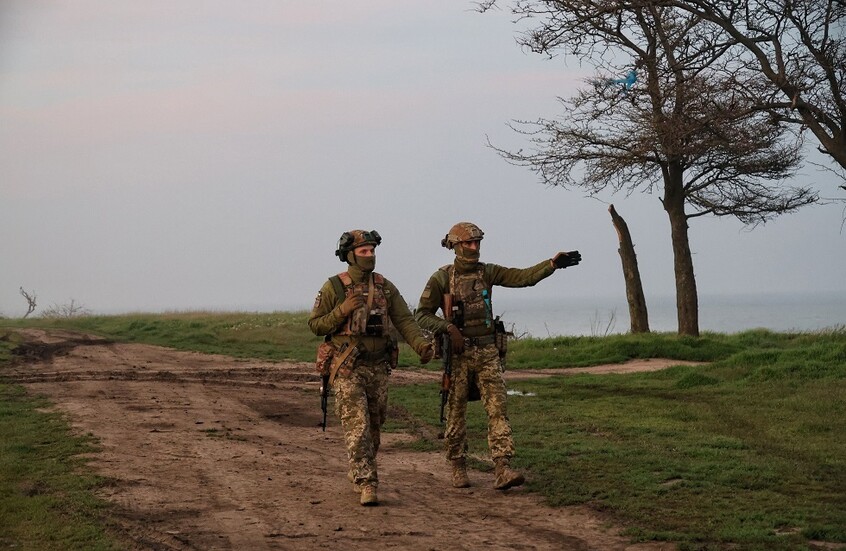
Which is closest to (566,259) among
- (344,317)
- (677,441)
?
(344,317)

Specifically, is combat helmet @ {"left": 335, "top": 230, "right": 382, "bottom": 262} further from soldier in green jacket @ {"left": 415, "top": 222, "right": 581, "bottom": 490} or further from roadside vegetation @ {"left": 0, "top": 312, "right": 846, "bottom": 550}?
roadside vegetation @ {"left": 0, "top": 312, "right": 846, "bottom": 550}

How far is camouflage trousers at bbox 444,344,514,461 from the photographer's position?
977 cm

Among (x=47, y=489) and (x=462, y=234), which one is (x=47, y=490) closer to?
(x=47, y=489)

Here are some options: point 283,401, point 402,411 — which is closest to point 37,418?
point 283,401

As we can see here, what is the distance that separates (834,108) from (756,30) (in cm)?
191

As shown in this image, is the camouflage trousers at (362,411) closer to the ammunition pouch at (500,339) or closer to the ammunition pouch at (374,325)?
the ammunition pouch at (374,325)

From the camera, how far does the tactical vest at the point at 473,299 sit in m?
9.87

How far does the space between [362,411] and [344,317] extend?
85 centimetres

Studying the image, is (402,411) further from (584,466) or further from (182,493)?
(182,493)

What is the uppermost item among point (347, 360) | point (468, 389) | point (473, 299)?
point (473, 299)

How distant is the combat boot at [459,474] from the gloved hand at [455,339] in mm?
1014

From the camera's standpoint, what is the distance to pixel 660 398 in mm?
16219

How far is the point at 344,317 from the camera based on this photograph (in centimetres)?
946

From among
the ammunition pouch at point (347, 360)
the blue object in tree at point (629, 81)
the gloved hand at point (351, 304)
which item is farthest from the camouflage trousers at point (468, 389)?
the blue object in tree at point (629, 81)
